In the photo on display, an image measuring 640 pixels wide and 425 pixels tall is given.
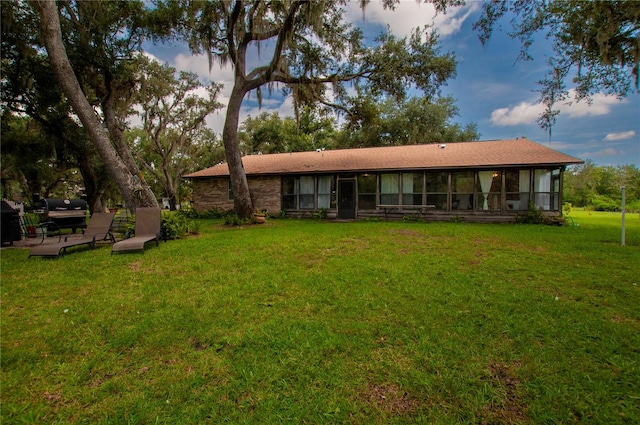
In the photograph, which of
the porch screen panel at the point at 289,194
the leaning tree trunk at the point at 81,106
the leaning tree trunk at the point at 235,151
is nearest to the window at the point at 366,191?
the porch screen panel at the point at 289,194

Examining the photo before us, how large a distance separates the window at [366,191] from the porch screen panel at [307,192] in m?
2.61

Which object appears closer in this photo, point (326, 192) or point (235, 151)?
point (235, 151)

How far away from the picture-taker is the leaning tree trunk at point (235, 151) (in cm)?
1151

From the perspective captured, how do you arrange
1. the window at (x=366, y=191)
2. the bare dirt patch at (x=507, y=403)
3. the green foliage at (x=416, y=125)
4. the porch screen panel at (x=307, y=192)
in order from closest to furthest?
the bare dirt patch at (x=507, y=403), the window at (x=366, y=191), the porch screen panel at (x=307, y=192), the green foliage at (x=416, y=125)

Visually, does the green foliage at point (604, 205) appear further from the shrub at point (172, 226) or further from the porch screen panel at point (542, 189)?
the shrub at point (172, 226)

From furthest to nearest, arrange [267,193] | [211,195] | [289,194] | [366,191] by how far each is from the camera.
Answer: [211,195]
[267,193]
[289,194]
[366,191]

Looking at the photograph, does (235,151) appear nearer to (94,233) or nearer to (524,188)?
(94,233)

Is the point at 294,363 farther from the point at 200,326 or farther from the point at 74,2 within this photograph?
the point at 74,2

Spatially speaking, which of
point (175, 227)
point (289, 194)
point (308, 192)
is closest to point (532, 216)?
point (308, 192)

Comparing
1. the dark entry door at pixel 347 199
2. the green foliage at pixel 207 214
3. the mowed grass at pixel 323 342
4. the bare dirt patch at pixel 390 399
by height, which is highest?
the dark entry door at pixel 347 199

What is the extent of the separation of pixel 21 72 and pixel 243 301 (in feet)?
52.4

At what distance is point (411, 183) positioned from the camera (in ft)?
45.0

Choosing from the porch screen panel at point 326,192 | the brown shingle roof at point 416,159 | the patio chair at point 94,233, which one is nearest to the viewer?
the patio chair at point 94,233

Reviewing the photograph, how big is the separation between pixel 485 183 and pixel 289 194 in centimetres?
999
